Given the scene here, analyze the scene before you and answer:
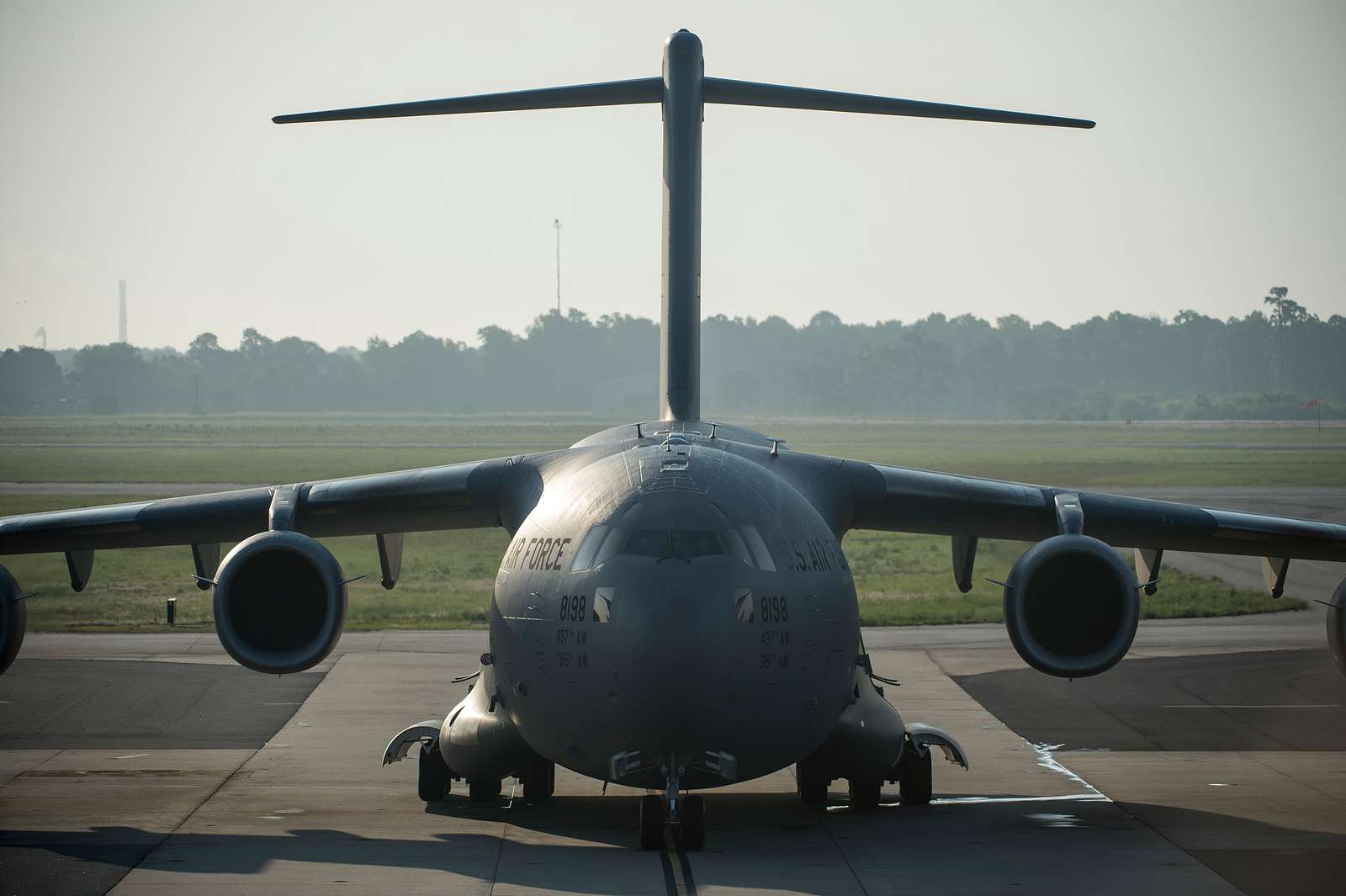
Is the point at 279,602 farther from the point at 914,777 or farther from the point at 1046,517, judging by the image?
the point at 1046,517

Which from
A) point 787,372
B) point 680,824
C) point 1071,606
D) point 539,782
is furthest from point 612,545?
point 787,372

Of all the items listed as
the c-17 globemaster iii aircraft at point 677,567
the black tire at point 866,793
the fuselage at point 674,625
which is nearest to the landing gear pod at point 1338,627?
the c-17 globemaster iii aircraft at point 677,567

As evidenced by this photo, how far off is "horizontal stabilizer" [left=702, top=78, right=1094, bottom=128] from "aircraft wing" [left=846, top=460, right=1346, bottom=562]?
120 inches

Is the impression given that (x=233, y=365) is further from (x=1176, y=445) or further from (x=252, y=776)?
(x=252, y=776)

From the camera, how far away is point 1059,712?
18.3 metres

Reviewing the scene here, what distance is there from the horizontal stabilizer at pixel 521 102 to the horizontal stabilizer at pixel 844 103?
2.05 feet

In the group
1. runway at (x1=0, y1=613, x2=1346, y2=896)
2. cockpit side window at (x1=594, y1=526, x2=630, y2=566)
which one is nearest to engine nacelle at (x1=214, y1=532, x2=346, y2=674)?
runway at (x1=0, y1=613, x2=1346, y2=896)

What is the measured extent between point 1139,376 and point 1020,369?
11985mm

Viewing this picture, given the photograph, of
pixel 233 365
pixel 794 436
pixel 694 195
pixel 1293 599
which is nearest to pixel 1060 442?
pixel 794 436

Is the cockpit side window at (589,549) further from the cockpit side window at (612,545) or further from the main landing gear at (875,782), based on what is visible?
the main landing gear at (875,782)

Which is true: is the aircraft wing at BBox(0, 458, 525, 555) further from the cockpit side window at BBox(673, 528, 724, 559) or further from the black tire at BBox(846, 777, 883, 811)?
the black tire at BBox(846, 777, 883, 811)

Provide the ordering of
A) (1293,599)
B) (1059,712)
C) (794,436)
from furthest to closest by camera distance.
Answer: (794,436) < (1293,599) < (1059,712)

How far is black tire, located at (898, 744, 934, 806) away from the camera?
1295 centimetres

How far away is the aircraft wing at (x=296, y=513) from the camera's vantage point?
13.0m
